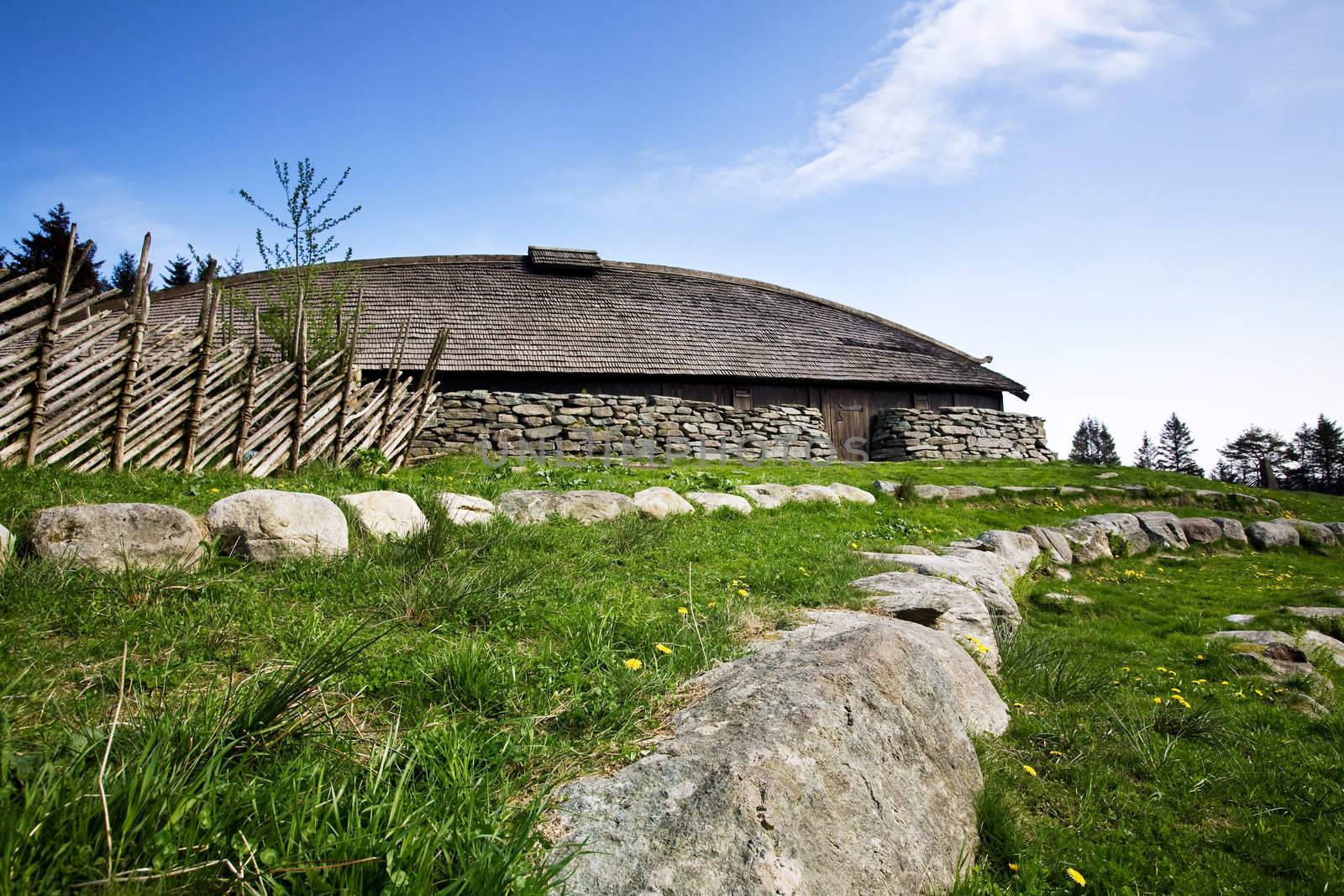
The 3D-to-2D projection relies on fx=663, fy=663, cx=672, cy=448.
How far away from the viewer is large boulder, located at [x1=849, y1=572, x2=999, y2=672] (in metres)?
4.13

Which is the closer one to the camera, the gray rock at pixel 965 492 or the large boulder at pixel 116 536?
the large boulder at pixel 116 536

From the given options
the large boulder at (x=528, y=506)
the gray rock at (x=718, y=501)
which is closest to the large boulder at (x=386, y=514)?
the large boulder at (x=528, y=506)

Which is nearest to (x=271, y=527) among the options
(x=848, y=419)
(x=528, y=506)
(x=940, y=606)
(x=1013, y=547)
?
(x=528, y=506)

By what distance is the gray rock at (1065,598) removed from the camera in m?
7.08

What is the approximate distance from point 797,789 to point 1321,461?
47812 millimetres

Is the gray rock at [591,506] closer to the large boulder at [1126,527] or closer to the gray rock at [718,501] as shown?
the gray rock at [718,501]

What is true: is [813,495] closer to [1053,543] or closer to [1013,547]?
[1013,547]

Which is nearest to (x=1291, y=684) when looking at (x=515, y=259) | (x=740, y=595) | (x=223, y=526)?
(x=740, y=595)

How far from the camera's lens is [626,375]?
16.1 m

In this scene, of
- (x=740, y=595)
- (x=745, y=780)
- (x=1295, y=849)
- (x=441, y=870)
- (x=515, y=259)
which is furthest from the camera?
(x=515, y=259)

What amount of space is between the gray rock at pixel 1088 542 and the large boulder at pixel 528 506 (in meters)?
7.73

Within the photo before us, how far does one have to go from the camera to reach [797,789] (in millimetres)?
2002

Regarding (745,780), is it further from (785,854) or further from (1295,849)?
(1295,849)

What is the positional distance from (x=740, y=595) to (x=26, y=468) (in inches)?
204
